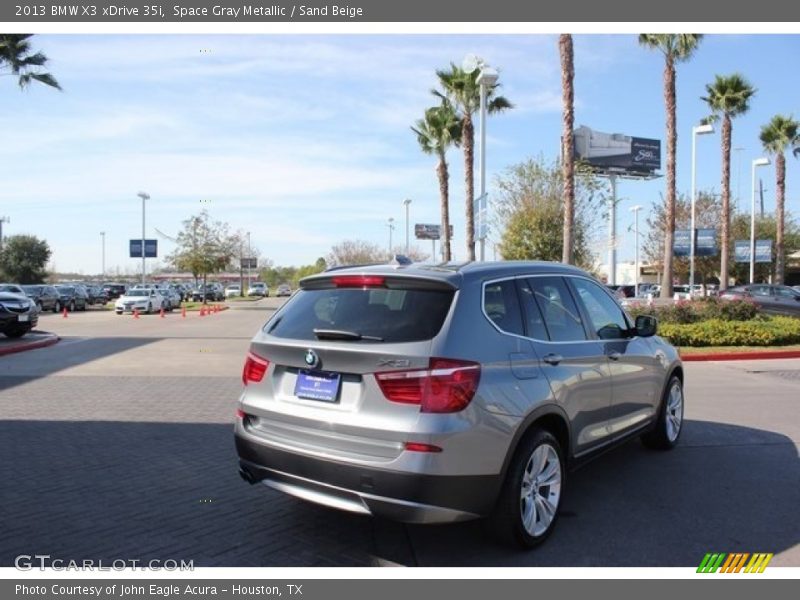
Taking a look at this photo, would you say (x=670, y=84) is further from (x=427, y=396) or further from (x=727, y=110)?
(x=427, y=396)

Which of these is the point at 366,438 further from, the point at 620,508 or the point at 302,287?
the point at 620,508

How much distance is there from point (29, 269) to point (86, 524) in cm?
7773

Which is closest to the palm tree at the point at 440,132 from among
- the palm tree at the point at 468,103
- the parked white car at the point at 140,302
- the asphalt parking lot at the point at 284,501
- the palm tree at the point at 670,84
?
the palm tree at the point at 468,103

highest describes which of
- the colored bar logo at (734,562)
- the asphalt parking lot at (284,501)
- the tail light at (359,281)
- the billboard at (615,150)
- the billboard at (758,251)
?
the billboard at (615,150)

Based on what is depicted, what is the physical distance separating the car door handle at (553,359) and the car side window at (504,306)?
0.83 ft

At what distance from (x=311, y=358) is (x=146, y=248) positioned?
51.3 metres

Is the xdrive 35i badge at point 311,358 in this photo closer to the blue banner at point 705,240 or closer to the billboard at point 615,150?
the blue banner at point 705,240

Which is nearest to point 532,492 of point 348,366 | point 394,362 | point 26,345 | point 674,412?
point 394,362

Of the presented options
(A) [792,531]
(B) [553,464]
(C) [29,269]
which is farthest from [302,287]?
(C) [29,269]

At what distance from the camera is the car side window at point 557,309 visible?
4.55m

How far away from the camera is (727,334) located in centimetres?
1584

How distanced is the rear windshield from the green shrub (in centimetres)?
1294

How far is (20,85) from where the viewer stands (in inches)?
850

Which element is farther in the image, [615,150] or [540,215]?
[615,150]
